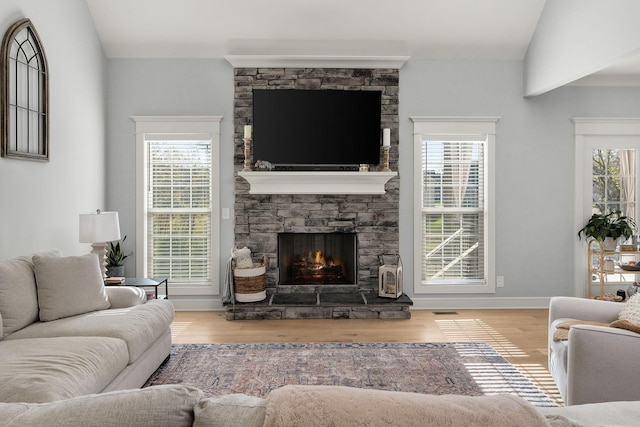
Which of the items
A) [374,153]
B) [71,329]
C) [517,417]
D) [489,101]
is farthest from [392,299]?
[517,417]

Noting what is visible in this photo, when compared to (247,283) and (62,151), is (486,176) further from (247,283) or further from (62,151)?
(62,151)

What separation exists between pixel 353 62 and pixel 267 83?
979 mm

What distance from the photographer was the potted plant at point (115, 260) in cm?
506

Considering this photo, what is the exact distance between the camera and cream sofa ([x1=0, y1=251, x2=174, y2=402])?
86.5 inches

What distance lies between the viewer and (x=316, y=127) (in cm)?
532

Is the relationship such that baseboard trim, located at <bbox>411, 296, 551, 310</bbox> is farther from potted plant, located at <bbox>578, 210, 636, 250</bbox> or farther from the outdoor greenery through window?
the outdoor greenery through window

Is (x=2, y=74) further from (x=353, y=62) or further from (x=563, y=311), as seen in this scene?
(x=563, y=311)

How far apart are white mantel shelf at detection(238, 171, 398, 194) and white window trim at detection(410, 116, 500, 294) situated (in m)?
0.51

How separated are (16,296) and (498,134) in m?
4.88

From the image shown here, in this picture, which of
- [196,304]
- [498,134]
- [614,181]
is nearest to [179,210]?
[196,304]

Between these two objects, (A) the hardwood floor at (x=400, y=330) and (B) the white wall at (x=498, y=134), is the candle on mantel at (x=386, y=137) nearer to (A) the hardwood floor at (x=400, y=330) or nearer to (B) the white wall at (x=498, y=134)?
(B) the white wall at (x=498, y=134)

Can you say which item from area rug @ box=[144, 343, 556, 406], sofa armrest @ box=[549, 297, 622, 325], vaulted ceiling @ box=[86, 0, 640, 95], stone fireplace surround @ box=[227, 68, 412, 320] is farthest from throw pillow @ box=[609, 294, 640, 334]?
vaulted ceiling @ box=[86, 0, 640, 95]

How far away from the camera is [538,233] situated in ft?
18.4

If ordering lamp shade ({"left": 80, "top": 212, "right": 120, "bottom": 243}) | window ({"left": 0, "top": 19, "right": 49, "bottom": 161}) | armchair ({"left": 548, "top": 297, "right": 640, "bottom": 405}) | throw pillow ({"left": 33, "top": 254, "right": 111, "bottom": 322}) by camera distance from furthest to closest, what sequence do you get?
lamp shade ({"left": 80, "top": 212, "right": 120, "bottom": 243}), window ({"left": 0, "top": 19, "right": 49, "bottom": 161}), throw pillow ({"left": 33, "top": 254, "right": 111, "bottom": 322}), armchair ({"left": 548, "top": 297, "right": 640, "bottom": 405})
